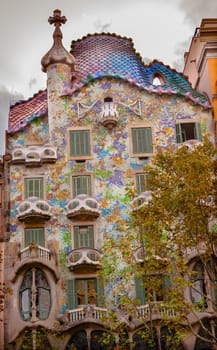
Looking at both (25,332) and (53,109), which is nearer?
(25,332)

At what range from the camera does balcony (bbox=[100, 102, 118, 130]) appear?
36750 mm

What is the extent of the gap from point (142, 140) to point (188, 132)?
271 cm

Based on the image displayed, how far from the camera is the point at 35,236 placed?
1357 inches

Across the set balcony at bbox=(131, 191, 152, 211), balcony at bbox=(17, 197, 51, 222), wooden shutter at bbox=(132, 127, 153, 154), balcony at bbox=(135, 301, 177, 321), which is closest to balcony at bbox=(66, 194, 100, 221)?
balcony at bbox=(17, 197, 51, 222)

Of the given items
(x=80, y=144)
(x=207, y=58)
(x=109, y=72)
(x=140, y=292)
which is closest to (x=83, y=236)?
(x=140, y=292)

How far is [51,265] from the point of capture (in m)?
32.9

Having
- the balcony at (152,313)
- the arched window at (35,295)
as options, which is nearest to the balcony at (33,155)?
the arched window at (35,295)

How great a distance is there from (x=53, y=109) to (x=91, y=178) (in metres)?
4.61

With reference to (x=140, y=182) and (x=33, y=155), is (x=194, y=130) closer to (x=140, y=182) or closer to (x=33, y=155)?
(x=140, y=182)

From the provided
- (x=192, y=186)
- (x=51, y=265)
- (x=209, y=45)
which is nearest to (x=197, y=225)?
(x=192, y=186)

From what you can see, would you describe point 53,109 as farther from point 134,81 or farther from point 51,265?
point 51,265

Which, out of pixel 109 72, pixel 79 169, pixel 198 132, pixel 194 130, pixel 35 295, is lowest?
pixel 35 295

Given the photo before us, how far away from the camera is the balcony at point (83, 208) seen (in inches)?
1351

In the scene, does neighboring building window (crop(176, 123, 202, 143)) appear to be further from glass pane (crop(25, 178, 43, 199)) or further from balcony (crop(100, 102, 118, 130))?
glass pane (crop(25, 178, 43, 199))
